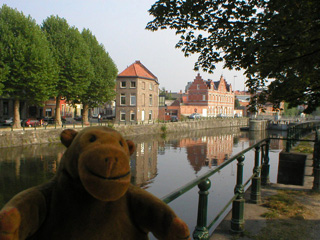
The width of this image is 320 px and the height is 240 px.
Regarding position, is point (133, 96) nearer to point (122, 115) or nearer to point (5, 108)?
point (122, 115)

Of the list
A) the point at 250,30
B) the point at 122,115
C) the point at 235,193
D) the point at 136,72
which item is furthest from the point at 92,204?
the point at 136,72

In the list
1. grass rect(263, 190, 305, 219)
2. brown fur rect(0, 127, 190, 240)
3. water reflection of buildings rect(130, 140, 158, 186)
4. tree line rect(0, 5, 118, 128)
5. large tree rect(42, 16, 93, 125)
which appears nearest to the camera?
brown fur rect(0, 127, 190, 240)

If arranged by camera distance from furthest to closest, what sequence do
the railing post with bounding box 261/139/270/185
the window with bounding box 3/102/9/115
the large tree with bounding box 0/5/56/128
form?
the window with bounding box 3/102/9/115, the large tree with bounding box 0/5/56/128, the railing post with bounding box 261/139/270/185

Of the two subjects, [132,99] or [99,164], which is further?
[132,99]

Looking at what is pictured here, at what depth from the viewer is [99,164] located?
51.1 inches

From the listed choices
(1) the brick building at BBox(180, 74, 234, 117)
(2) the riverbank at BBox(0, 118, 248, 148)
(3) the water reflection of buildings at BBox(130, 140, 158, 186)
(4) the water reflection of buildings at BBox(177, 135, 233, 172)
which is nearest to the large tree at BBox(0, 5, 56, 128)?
(2) the riverbank at BBox(0, 118, 248, 148)

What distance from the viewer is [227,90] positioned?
76938 millimetres

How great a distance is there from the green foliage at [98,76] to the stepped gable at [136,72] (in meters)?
4.90

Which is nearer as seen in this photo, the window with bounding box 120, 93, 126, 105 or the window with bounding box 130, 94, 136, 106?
the window with bounding box 130, 94, 136, 106

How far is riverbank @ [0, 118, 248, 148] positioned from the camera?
24.3 m

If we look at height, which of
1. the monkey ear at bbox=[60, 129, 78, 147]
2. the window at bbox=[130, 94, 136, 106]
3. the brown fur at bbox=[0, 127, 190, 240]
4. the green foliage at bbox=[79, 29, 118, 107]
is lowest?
the brown fur at bbox=[0, 127, 190, 240]

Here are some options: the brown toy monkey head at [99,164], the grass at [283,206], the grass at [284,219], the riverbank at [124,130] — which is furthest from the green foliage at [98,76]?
the brown toy monkey head at [99,164]

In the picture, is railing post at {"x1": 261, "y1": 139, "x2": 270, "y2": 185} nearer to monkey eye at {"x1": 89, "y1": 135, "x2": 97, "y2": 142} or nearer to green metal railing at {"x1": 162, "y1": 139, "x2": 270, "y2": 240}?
green metal railing at {"x1": 162, "y1": 139, "x2": 270, "y2": 240}

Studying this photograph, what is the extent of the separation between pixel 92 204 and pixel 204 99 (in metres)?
66.0
